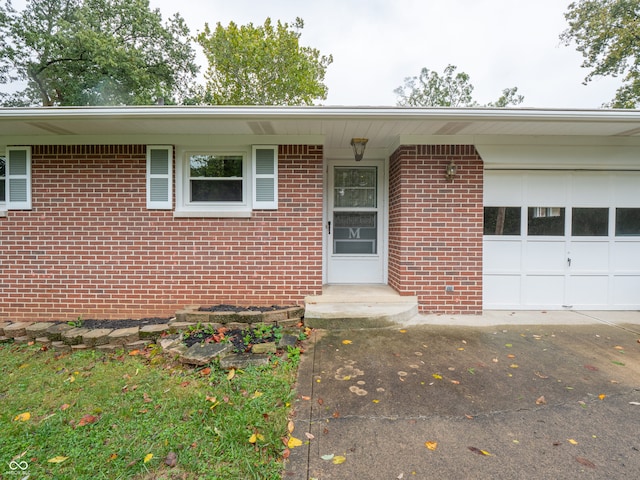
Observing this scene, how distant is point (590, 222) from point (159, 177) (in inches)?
251

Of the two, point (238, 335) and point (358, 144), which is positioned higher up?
point (358, 144)

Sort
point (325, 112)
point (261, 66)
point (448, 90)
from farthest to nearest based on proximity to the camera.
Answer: point (448, 90)
point (261, 66)
point (325, 112)

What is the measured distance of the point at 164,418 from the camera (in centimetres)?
217

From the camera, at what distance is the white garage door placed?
449 centimetres

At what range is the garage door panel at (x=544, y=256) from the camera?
454 cm

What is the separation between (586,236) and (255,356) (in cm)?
504

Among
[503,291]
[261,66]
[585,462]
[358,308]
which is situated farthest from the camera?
[261,66]

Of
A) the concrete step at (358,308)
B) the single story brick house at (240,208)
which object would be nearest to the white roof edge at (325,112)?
the single story brick house at (240,208)

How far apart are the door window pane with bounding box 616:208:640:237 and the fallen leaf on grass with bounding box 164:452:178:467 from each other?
618cm

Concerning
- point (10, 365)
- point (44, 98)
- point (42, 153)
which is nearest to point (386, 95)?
point (44, 98)

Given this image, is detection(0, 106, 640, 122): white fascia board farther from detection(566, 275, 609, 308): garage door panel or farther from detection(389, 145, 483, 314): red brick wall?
detection(566, 275, 609, 308): garage door panel

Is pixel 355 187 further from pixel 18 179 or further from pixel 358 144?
pixel 18 179

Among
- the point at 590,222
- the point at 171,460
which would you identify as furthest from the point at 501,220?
the point at 171,460

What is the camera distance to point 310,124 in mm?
3889
